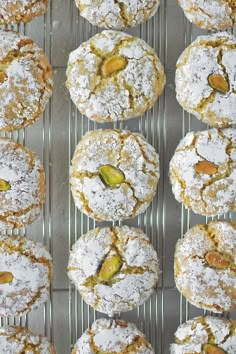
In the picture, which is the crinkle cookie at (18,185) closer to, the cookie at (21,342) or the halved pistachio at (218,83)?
the cookie at (21,342)

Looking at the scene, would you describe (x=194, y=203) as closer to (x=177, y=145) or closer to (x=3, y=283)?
(x=177, y=145)

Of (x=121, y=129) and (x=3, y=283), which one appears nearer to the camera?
(x=3, y=283)

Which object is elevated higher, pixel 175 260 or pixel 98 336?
pixel 175 260

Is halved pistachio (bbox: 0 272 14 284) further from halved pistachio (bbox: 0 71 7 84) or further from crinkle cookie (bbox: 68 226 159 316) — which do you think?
halved pistachio (bbox: 0 71 7 84)

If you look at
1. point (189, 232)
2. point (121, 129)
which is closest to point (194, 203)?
point (189, 232)

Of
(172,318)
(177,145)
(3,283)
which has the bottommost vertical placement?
(172,318)

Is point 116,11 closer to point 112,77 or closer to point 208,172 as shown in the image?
point 112,77

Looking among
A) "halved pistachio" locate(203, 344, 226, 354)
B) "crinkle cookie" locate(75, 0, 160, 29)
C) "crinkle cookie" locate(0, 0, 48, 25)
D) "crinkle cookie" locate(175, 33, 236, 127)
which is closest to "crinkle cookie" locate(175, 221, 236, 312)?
"halved pistachio" locate(203, 344, 226, 354)
